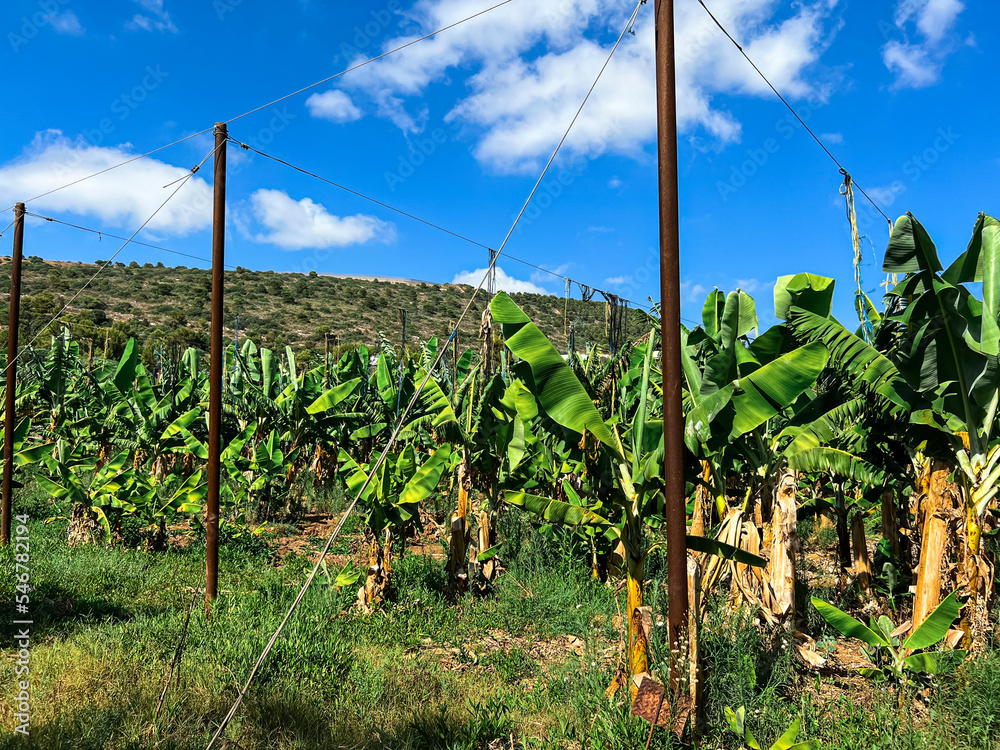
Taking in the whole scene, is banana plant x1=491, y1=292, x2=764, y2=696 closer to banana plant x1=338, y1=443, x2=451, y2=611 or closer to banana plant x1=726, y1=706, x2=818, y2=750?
banana plant x1=726, y1=706, x2=818, y2=750

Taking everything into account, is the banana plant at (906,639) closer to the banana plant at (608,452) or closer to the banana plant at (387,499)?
the banana plant at (608,452)

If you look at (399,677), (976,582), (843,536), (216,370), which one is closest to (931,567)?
(976,582)

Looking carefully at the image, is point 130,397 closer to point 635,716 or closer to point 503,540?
point 503,540

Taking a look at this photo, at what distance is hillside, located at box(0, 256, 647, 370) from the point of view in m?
34.2

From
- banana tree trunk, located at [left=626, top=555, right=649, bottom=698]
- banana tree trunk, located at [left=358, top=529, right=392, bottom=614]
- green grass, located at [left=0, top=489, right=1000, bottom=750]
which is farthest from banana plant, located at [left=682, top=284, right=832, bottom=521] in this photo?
banana tree trunk, located at [left=358, top=529, right=392, bottom=614]

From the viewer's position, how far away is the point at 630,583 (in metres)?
5.24

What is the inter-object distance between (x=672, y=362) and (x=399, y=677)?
3.95 m

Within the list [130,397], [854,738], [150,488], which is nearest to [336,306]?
[130,397]

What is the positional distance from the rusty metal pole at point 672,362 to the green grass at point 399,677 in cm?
85

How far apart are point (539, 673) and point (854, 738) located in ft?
9.09

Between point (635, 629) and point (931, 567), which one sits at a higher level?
point (931, 567)

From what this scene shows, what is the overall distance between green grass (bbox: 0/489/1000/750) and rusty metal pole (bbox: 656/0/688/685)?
0.85 meters

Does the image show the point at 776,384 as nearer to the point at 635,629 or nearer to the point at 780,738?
the point at 635,629

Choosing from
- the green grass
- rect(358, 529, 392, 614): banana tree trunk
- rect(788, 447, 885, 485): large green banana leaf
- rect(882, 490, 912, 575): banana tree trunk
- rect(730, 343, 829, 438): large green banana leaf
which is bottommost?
the green grass
